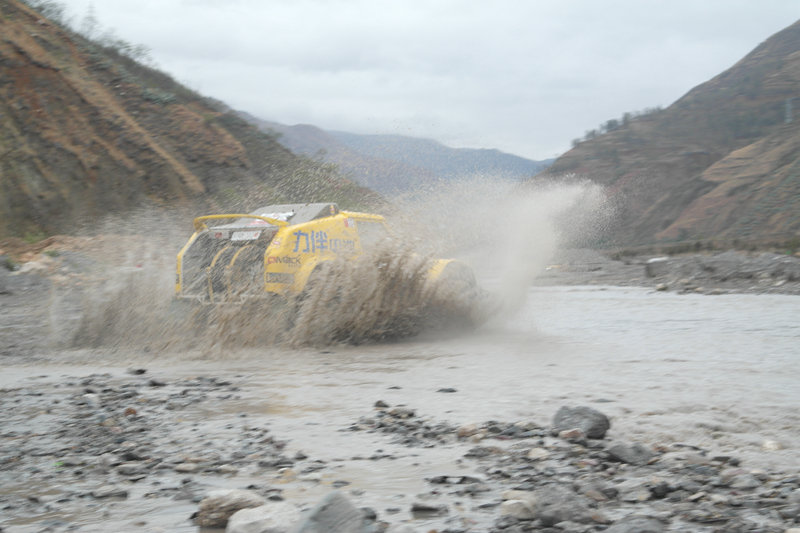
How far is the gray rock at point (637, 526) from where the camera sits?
2.77 metres

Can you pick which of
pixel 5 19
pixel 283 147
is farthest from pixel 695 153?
pixel 5 19

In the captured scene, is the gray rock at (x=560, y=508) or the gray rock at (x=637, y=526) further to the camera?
the gray rock at (x=560, y=508)

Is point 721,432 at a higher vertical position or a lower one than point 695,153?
lower

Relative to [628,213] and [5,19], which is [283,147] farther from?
[628,213]

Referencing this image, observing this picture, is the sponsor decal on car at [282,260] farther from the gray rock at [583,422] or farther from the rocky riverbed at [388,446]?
the gray rock at [583,422]

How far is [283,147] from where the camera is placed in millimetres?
34406

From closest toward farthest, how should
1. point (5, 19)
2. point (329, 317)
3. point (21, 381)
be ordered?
1. point (21, 381)
2. point (329, 317)
3. point (5, 19)

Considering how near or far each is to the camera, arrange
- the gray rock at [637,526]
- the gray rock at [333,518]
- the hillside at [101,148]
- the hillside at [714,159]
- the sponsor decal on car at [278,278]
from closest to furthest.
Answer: the gray rock at [333,518]
the gray rock at [637,526]
the sponsor decal on car at [278,278]
the hillside at [101,148]
the hillside at [714,159]

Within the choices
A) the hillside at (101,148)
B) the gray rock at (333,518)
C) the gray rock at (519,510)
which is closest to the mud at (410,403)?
the gray rock at (519,510)

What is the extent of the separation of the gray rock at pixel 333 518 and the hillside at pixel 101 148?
18.7 metres

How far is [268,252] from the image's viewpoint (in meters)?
9.50


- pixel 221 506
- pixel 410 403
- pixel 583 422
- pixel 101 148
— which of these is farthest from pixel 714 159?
pixel 221 506

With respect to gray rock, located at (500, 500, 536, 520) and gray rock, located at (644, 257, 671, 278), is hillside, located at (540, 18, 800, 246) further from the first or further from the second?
gray rock, located at (500, 500, 536, 520)

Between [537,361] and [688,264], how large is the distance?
1796 cm
